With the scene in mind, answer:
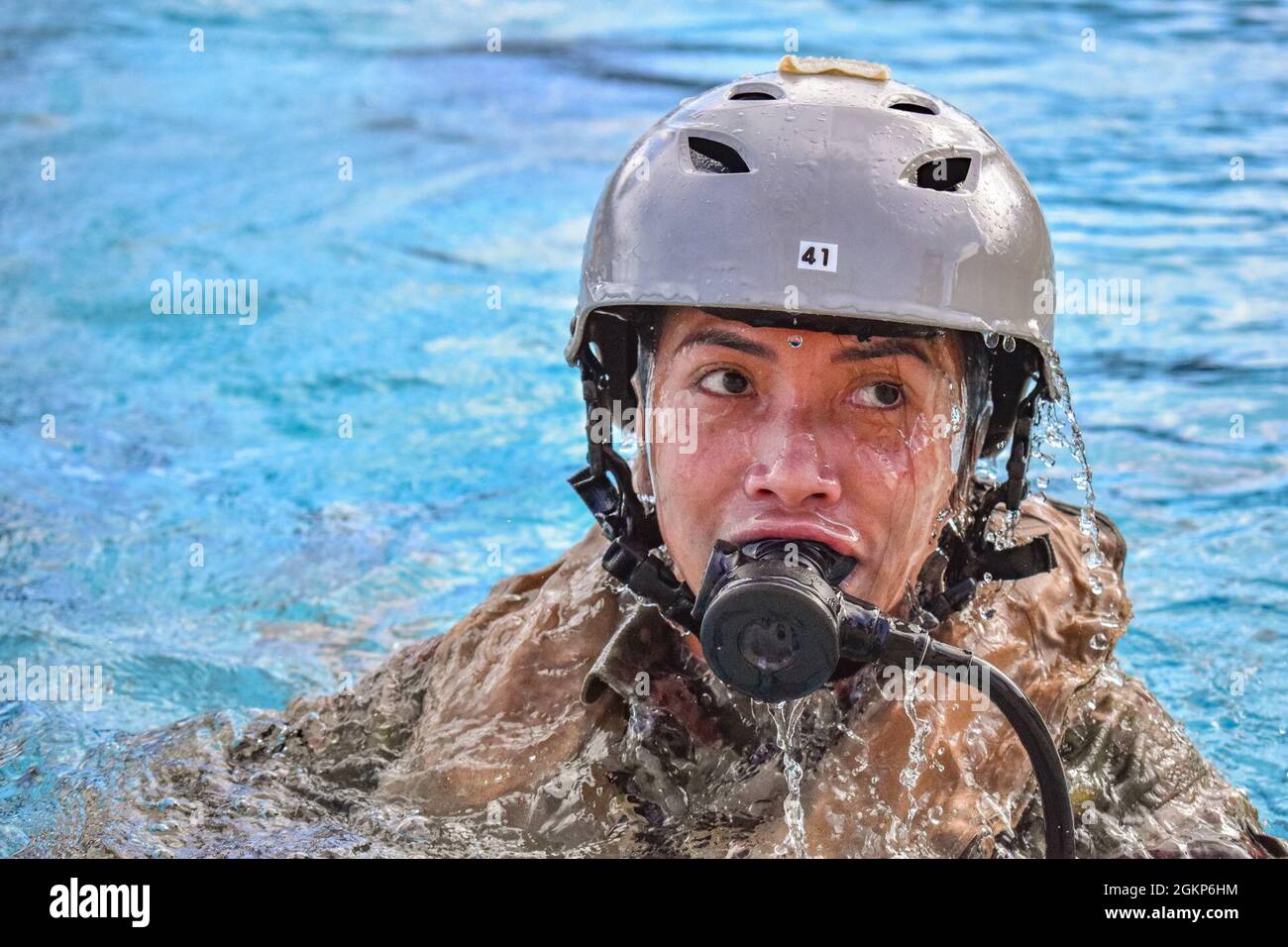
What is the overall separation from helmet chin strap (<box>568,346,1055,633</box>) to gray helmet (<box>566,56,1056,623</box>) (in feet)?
0.06

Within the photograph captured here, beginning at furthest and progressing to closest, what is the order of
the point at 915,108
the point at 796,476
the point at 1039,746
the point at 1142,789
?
the point at 915,108, the point at 1142,789, the point at 796,476, the point at 1039,746

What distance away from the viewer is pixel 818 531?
2719 mm

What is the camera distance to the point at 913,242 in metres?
2.87

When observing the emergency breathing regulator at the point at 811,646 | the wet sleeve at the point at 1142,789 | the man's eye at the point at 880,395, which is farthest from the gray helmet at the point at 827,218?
the wet sleeve at the point at 1142,789

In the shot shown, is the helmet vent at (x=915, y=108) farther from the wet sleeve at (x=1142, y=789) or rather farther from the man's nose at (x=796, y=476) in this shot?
the wet sleeve at (x=1142, y=789)

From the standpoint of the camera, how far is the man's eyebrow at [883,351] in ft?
9.20

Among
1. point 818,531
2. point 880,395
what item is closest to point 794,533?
point 818,531

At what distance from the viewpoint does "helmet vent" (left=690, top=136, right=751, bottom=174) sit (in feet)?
9.76

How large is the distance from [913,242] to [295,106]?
854 centimetres

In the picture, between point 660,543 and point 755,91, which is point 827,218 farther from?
point 660,543

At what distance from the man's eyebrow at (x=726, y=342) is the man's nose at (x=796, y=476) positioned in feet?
0.60

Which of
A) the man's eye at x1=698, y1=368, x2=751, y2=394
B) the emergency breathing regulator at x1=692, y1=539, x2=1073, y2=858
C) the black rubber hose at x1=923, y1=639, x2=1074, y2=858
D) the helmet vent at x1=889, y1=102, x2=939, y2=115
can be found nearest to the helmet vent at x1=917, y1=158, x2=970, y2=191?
the helmet vent at x1=889, y1=102, x2=939, y2=115

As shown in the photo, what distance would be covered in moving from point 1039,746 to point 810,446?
63 cm

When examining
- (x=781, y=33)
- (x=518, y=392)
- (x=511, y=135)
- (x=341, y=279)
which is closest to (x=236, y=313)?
(x=341, y=279)
